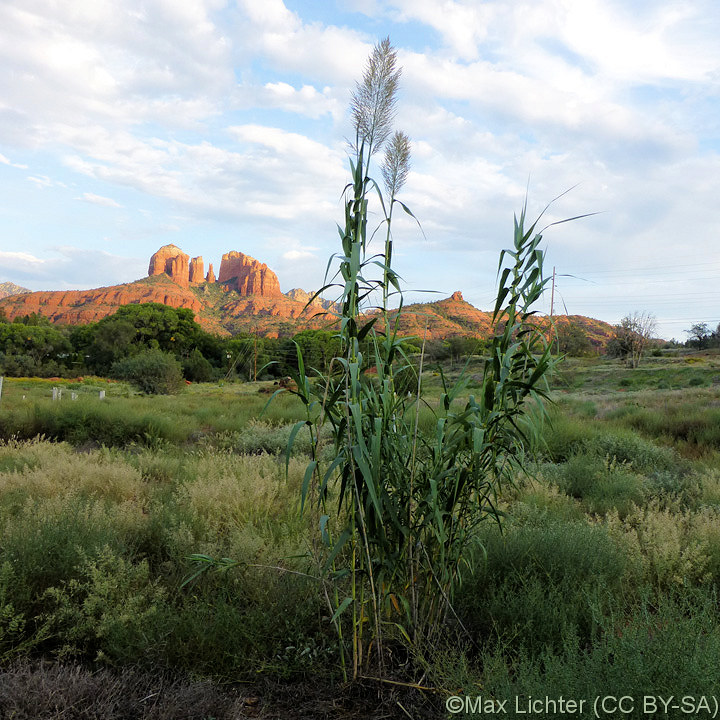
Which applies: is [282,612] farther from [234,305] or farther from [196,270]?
[196,270]

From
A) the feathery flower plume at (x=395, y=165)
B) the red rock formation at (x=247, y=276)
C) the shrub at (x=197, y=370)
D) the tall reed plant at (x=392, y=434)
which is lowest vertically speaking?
the shrub at (x=197, y=370)

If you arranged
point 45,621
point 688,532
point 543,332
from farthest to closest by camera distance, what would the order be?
point 688,532 < point 45,621 < point 543,332

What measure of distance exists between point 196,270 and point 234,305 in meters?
70.8

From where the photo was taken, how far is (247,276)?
154m

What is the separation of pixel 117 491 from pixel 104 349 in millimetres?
55586

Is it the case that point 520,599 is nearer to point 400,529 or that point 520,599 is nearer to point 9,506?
point 400,529

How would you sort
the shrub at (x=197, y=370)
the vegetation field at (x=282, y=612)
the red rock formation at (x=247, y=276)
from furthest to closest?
the red rock formation at (x=247, y=276)
the shrub at (x=197, y=370)
the vegetation field at (x=282, y=612)

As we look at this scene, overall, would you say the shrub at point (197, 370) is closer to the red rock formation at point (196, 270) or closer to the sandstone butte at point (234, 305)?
the sandstone butte at point (234, 305)

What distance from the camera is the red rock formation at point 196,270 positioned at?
16625 centimetres

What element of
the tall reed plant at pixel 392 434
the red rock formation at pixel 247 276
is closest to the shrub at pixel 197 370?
the tall reed plant at pixel 392 434

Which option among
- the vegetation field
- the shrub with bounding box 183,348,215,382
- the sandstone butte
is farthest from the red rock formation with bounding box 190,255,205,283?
the vegetation field

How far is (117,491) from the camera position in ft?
16.4

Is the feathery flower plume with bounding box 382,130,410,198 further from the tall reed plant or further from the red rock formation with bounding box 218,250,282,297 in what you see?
the red rock formation with bounding box 218,250,282,297

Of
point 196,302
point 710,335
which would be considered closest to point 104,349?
point 196,302
